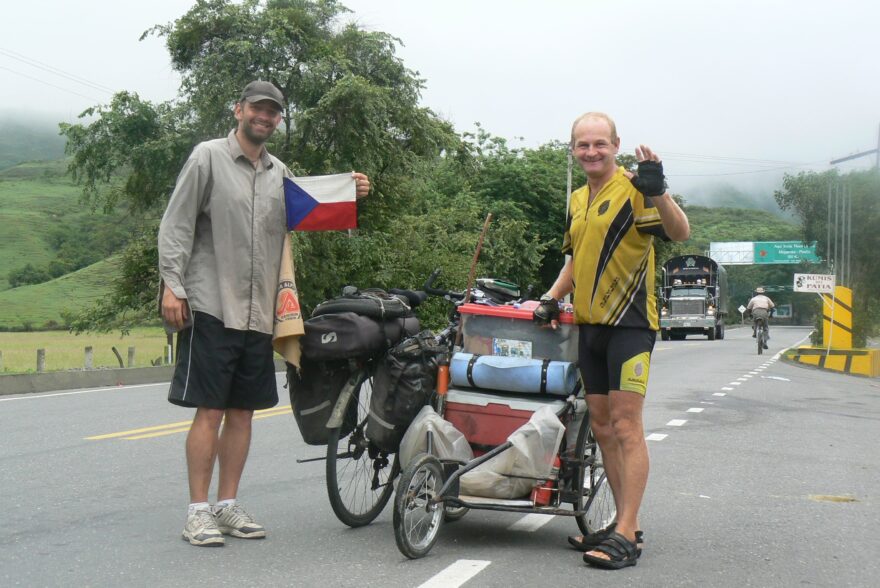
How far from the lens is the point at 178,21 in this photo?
116 feet

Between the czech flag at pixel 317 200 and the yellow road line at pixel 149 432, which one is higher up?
the czech flag at pixel 317 200

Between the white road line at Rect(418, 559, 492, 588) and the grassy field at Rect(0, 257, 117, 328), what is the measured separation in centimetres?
6167

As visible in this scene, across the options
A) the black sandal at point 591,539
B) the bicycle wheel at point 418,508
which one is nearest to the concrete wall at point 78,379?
the bicycle wheel at point 418,508

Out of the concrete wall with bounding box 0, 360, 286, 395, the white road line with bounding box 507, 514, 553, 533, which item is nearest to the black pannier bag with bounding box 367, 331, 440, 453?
the white road line with bounding box 507, 514, 553, 533

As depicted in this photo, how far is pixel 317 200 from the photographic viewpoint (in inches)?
226

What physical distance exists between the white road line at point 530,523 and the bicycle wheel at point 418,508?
2.66 feet

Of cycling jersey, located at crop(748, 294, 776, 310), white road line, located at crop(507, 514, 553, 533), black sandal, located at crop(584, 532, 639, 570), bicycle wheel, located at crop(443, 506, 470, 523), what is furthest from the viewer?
cycling jersey, located at crop(748, 294, 776, 310)

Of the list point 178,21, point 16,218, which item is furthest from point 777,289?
point 178,21

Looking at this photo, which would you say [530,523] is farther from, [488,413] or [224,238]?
[224,238]

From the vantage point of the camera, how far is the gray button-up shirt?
213 inches

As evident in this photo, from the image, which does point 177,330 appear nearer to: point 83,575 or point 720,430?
point 83,575

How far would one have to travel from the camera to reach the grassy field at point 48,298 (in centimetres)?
6850

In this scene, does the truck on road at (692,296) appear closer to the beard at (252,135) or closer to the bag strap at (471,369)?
the bag strap at (471,369)

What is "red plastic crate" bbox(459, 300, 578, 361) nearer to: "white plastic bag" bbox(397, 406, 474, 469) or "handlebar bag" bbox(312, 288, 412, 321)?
"handlebar bag" bbox(312, 288, 412, 321)
